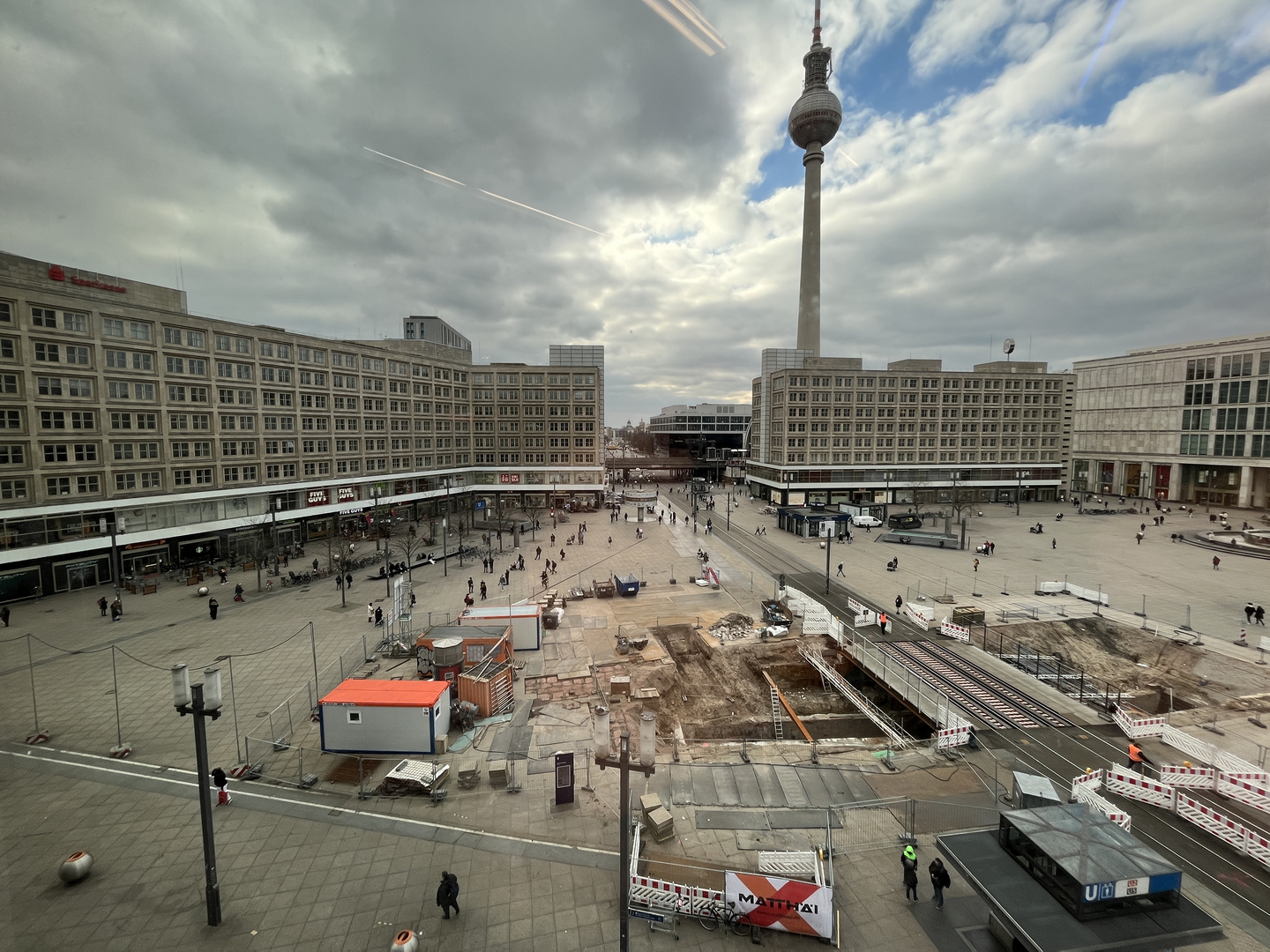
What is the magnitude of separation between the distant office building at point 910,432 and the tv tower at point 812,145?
56.9 feet

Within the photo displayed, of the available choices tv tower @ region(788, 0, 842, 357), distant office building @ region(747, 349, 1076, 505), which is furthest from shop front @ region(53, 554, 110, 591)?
tv tower @ region(788, 0, 842, 357)

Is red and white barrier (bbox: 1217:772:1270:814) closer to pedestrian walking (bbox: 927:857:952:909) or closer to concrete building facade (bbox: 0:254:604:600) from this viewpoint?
pedestrian walking (bbox: 927:857:952:909)

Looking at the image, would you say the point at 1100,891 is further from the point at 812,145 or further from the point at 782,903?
the point at 812,145

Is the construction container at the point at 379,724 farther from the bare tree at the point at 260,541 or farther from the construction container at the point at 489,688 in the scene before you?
the bare tree at the point at 260,541

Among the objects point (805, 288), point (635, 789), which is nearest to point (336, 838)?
point (635, 789)

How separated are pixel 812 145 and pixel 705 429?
247 feet

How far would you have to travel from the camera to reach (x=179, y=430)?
42438 mm

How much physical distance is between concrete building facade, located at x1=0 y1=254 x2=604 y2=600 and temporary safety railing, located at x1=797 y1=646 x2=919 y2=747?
46.7 meters

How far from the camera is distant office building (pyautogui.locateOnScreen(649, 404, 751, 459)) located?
14688 cm

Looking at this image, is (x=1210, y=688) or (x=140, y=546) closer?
(x=1210, y=688)

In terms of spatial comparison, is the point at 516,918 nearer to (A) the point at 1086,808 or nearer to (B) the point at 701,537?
(A) the point at 1086,808

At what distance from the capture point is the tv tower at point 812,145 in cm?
9675

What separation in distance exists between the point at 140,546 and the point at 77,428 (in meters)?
9.78

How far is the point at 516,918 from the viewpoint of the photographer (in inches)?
409
